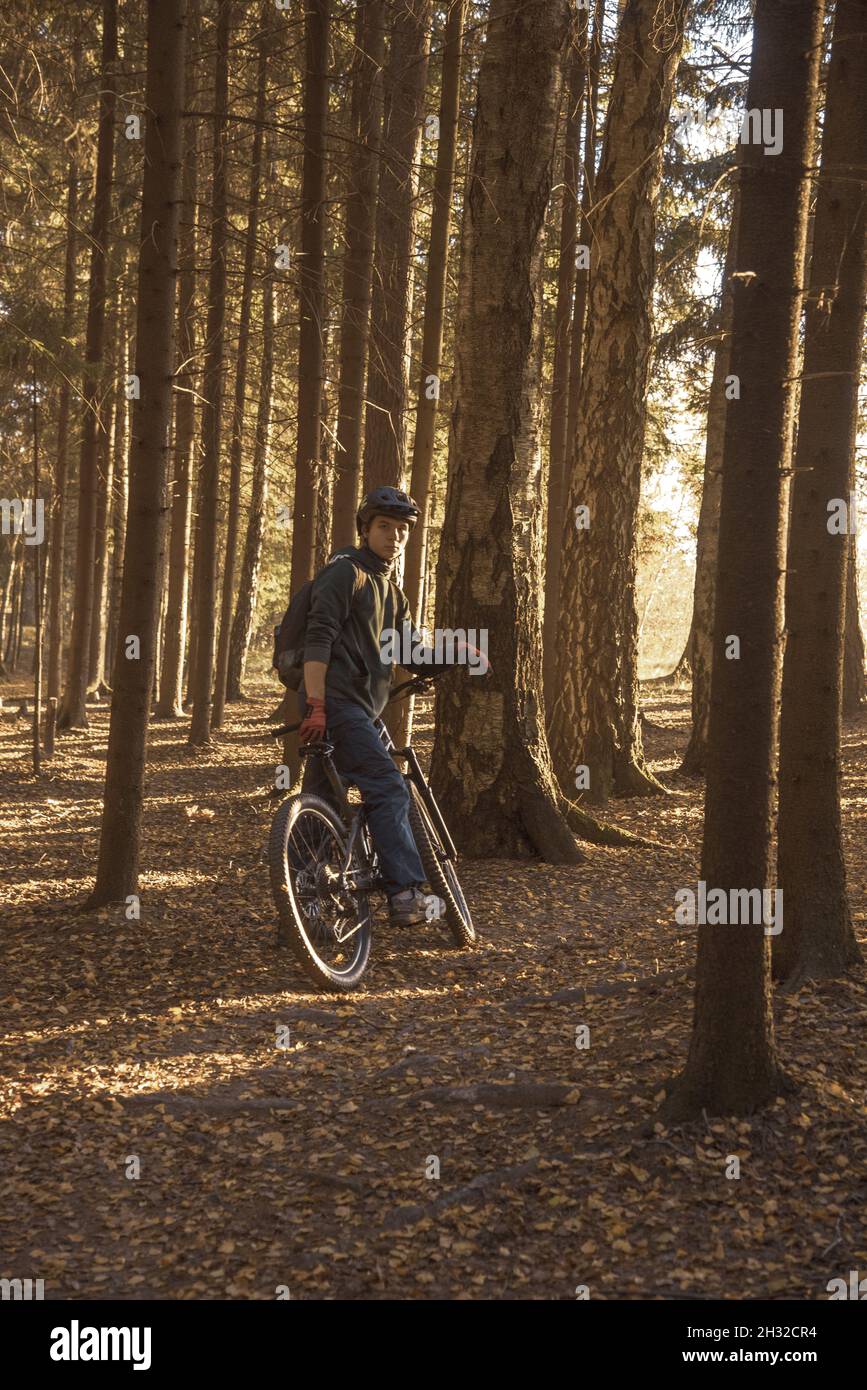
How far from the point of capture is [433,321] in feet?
42.3

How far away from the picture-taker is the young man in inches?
259

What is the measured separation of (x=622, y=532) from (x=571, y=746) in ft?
7.30

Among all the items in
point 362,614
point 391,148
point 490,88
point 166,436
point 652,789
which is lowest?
point 652,789

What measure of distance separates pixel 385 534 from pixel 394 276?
7.58 metres

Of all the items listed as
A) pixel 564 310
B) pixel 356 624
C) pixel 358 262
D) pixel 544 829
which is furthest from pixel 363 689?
pixel 564 310

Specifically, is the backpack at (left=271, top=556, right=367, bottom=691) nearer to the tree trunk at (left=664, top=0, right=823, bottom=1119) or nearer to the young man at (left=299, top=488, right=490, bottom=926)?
the young man at (left=299, top=488, right=490, bottom=926)

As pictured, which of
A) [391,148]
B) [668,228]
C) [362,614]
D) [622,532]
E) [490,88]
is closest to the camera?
[362,614]

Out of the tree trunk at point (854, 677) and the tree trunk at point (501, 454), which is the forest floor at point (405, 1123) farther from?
the tree trunk at point (854, 677)

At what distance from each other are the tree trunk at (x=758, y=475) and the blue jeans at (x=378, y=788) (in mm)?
2745

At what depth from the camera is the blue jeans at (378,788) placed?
6.72 metres

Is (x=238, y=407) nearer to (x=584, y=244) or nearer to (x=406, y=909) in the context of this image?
(x=584, y=244)

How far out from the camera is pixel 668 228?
1995 cm

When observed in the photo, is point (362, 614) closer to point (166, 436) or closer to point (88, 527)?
point (166, 436)
